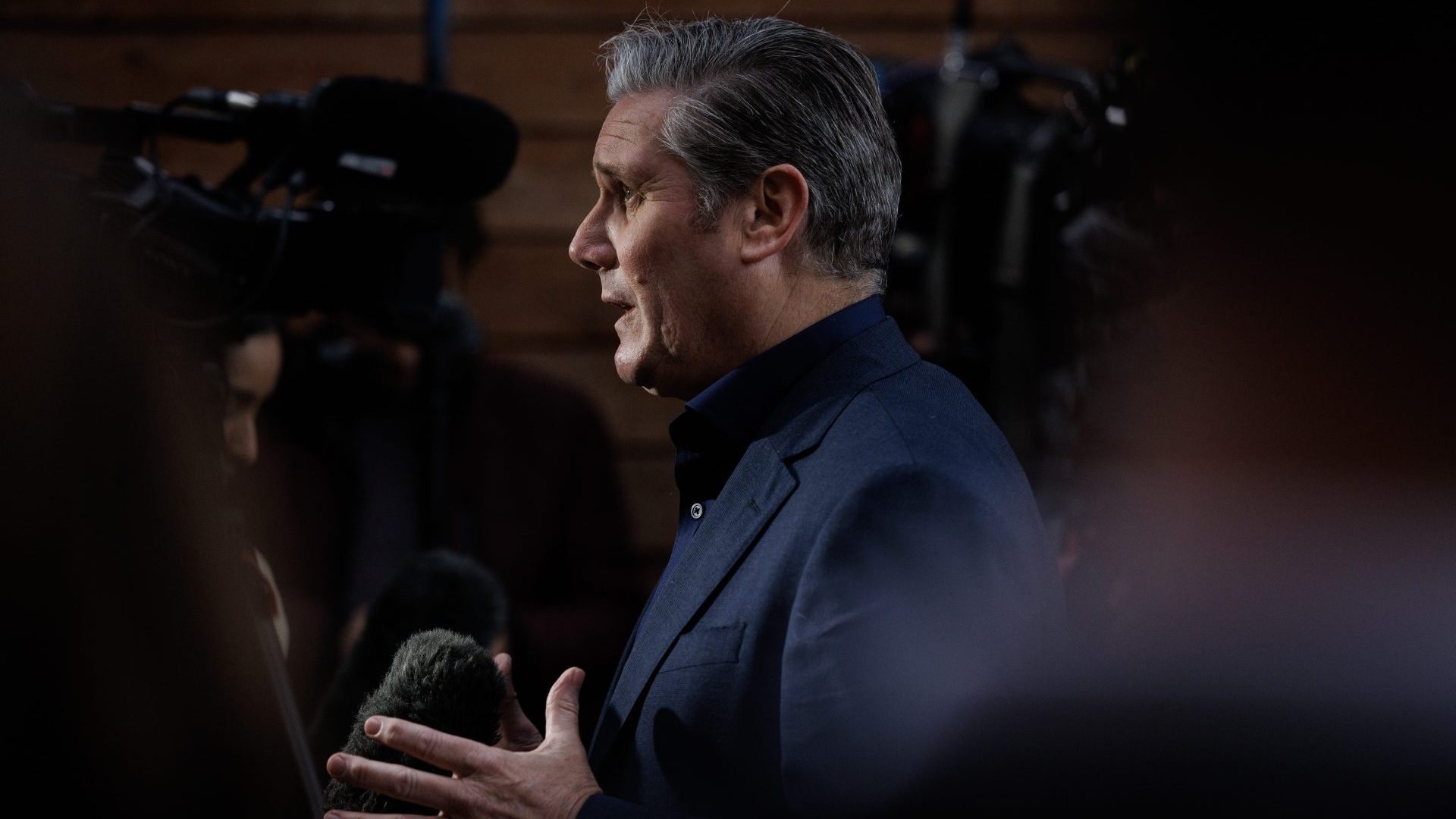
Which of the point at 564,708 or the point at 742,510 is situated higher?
the point at 742,510

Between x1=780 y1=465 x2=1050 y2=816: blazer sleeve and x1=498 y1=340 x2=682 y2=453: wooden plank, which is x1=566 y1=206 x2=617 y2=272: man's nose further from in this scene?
x1=498 y1=340 x2=682 y2=453: wooden plank

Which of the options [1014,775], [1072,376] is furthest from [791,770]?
[1072,376]

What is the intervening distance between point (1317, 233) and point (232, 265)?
3.90 feet

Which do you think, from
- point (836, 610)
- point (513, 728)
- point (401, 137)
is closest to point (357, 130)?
point (401, 137)

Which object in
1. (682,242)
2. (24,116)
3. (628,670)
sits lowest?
(628,670)

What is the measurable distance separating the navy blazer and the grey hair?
4.2 inches

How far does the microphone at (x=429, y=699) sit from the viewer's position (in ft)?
3.12

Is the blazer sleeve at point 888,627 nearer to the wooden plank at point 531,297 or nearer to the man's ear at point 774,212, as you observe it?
the man's ear at point 774,212

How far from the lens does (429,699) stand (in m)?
0.95

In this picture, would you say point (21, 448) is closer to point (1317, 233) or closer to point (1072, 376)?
point (1317, 233)

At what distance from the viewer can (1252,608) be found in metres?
0.37

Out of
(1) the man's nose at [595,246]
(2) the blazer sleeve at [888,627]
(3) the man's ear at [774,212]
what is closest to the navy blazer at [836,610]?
(2) the blazer sleeve at [888,627]

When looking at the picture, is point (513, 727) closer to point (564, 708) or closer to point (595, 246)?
point (564, 708)

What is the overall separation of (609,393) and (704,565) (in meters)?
2.16
